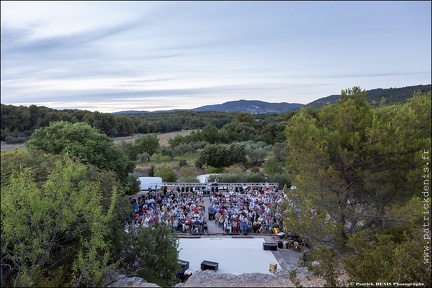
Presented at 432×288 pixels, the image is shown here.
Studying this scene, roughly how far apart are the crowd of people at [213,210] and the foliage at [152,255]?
10.9 feet

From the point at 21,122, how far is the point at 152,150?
2140 cm

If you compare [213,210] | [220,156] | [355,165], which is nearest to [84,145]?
[213,210]

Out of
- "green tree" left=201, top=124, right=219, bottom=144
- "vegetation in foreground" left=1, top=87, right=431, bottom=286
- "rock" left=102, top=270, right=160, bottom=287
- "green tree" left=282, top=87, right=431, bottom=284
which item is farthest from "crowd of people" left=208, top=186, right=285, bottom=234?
"green tree" left=201, top=124, right=219, bottom=144

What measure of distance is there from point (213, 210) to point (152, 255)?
10008 mm

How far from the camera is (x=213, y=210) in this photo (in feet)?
67.1

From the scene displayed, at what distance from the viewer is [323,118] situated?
12547 mm

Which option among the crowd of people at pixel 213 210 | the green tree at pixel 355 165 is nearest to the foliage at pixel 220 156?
the crowd of people at pixel 213 210

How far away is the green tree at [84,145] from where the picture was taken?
2216 centimetres

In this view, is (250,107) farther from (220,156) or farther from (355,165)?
(355,165)

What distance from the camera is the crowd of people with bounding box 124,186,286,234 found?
17.7 meters

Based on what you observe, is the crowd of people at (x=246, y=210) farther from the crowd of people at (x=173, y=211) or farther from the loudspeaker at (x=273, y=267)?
the loudspeaker at (x=273, y=267)

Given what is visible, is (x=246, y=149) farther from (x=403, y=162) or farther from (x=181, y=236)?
(x=403, y=162)

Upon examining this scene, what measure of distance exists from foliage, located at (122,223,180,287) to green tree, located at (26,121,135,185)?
1201cm

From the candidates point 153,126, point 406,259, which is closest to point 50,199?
point 406,259
